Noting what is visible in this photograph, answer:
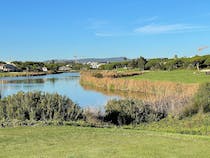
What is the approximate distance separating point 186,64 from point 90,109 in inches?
3802

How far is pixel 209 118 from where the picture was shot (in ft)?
59.9

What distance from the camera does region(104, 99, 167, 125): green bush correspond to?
19.7 metres

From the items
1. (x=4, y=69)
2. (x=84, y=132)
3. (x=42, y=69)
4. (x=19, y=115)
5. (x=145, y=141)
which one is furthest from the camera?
(x=42, y=69)

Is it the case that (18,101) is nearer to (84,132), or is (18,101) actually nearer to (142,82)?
(84,132)

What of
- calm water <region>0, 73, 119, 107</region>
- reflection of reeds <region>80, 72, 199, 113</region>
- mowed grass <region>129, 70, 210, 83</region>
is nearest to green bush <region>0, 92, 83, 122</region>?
calm water <region>0, 73, 119, 107</region>

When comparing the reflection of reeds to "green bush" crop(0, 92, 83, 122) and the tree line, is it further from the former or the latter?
the tree line

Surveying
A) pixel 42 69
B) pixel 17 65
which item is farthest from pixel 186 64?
pixel 17 65

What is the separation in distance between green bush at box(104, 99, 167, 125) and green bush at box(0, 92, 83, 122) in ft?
7.75

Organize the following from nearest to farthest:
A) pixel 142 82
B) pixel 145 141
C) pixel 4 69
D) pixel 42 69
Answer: pixel 145 141 < pixel 142 82 < pixel 4 69 < pixel 42 69

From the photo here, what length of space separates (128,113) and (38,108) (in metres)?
5.20

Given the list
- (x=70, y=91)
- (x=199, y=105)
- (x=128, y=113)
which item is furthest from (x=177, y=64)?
(x=128, y=113)

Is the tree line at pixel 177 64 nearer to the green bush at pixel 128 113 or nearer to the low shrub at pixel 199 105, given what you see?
the low shrub at pixel 199 105

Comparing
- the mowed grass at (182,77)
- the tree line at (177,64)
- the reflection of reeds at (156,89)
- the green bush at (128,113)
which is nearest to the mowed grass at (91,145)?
the green bush at (128,113)

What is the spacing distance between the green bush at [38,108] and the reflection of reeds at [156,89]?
7.17m
